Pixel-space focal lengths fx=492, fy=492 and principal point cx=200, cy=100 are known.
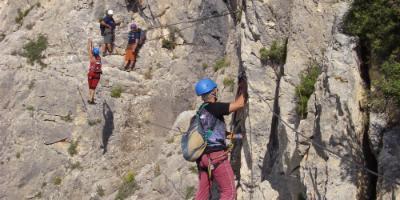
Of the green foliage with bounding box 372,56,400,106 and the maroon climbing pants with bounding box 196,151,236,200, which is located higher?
the green foliage with bounding box 372,56,400,106

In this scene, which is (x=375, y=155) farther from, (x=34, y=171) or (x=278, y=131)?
(x=34, y=171)

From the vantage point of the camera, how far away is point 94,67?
1809 cm

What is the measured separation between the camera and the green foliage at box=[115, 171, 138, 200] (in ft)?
59.9

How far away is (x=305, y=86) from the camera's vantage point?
10.8 meters

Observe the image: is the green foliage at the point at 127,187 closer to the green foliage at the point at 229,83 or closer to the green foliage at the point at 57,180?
the green foliage at the point at 57,180

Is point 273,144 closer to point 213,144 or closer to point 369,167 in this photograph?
point 213,144

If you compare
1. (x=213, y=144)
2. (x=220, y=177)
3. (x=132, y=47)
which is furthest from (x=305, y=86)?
(x=132, y=47)

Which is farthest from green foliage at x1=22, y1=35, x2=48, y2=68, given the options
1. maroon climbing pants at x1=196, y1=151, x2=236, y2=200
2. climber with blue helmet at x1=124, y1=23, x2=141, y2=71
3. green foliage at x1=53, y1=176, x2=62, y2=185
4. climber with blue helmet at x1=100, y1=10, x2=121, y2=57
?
maroon climbing pants at x1=196, y1=151, x2=236, y2=200

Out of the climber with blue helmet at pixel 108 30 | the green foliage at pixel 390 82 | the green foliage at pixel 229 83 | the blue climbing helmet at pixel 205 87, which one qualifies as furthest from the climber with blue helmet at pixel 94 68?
the green foliage at pixel 390 82

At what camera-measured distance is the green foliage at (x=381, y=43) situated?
7637 mm

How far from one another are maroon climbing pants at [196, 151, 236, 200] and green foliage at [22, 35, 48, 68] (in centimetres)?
1366

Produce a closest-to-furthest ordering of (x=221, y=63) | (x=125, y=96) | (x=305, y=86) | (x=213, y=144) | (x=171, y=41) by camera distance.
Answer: (x=213, y=144)
(x=305, y=86)
(x=221, y=63)
(x=125, y=96)
(x=171, y=41)

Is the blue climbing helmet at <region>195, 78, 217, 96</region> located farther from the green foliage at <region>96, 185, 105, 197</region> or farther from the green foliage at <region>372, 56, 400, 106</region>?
the green foliage at <region>96, 185, 105, 197</region>

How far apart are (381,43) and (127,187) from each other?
12.6 meters
